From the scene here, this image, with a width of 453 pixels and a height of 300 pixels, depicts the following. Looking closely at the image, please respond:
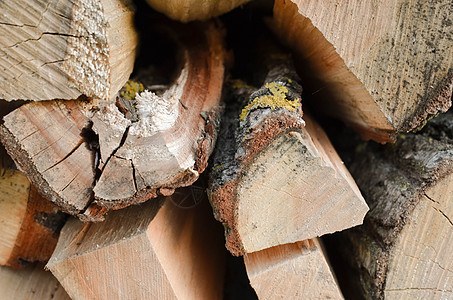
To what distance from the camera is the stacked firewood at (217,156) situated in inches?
39.9

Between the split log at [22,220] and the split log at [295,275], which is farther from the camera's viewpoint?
the split log at [22,220]

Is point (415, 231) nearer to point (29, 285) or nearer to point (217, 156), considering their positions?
point (217, 156)

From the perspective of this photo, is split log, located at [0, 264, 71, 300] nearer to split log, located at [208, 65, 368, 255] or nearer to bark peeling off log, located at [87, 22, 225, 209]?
bark peeling off log, located at [87, 22, 225, 209]

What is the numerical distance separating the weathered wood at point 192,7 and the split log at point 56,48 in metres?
0.26

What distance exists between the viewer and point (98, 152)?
1.04 m

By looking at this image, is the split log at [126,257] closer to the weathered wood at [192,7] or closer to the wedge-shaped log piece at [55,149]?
the wedge-shaped log piece at [55,149]

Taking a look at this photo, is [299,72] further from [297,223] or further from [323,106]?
[297,223]

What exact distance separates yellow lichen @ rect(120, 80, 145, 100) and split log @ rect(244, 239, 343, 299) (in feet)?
2.05

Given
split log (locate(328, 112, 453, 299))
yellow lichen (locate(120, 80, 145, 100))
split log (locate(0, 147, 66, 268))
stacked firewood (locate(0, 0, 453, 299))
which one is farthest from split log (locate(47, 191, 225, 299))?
split log (locate(328, 112, 453, 299))

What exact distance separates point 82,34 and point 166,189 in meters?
0.44

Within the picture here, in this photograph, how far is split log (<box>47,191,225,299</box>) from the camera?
3.76 ft

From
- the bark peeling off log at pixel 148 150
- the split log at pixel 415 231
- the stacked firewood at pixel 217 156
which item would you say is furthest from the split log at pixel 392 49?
the bark peeling off log at pixel 148 150

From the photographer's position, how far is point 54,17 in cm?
97

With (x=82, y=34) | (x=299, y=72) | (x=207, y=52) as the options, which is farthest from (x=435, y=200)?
(x=82, y=34)
